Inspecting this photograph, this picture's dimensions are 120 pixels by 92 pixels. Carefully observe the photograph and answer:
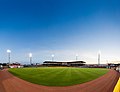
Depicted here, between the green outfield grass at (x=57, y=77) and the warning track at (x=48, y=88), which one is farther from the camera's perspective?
the green outfield grass at (x=57, y=77)

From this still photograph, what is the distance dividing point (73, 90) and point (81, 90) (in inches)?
29.2

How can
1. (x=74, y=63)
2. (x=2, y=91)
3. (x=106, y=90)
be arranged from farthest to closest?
(x=74, y=63)
(x=106, y=90)
(x=2, y=91)

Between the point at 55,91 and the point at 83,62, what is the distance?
111 metres

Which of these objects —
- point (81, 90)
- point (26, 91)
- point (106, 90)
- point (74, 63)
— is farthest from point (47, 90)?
point (74, 63)

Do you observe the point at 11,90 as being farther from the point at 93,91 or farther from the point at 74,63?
the point at 74,63

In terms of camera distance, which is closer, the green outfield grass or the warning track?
the warning track

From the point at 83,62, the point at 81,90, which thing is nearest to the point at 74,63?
the point at 83,62

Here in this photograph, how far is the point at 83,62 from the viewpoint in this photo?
126312 mm

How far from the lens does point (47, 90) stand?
17000 mm

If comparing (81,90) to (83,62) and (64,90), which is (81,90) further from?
(83,62)

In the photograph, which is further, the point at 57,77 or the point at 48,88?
the point at 57,77

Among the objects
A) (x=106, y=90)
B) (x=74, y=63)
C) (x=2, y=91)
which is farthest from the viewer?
(x=74, y=63)

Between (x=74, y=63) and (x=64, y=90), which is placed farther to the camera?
(x=74, y=63)

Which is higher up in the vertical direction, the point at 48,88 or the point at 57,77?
the point at 57,77
